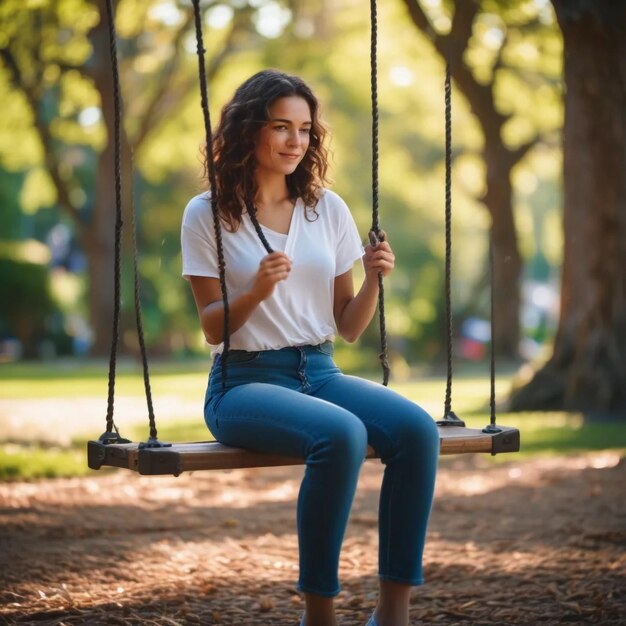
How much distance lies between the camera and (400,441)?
10.6 feet

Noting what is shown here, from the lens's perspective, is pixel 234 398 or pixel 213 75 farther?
pixel 213 75

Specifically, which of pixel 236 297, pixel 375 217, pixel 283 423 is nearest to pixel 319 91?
pixel 375 217

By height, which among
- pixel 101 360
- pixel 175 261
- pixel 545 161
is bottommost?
pixel 101 360

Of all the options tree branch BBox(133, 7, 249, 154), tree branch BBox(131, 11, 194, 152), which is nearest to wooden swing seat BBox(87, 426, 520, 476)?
tree branch BBox(133, 7, 249, 154)

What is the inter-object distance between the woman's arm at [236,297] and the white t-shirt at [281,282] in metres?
0.04

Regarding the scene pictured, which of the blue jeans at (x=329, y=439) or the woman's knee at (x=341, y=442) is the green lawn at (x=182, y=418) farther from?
the woman's knee at (x=341, y=442)

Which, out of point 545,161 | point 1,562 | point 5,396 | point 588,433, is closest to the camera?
point 1,562

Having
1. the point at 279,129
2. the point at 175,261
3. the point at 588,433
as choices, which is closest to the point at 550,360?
the point at 588,433

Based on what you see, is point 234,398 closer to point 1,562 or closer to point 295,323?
point 295,323

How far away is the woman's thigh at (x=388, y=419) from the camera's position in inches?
127

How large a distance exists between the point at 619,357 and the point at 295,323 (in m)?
Answer: 7.70

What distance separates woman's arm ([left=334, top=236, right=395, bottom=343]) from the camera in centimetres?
364

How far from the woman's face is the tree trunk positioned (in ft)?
23.4

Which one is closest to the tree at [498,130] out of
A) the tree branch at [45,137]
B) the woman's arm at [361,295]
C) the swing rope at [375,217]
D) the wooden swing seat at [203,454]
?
the tree branch at [45,137]
